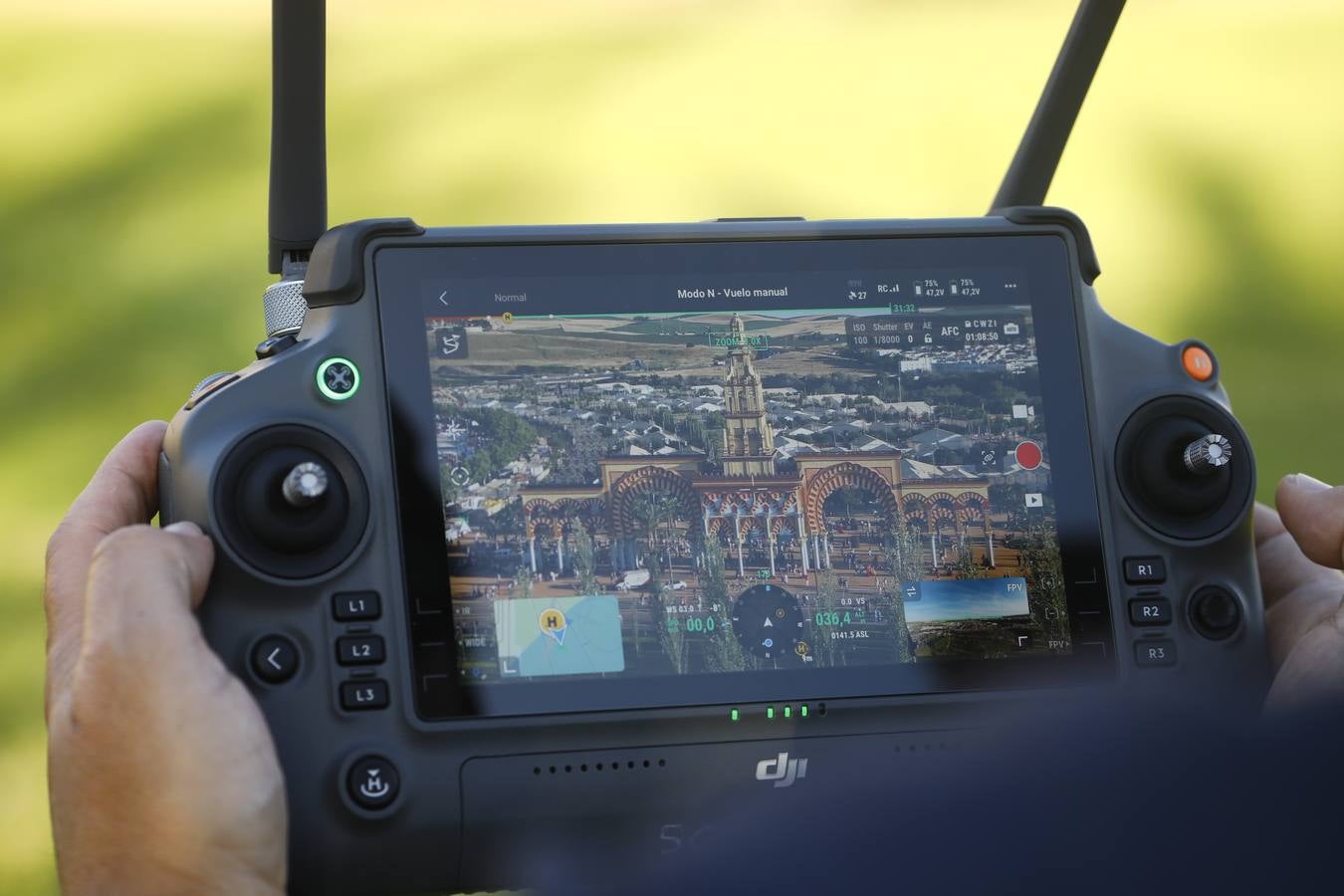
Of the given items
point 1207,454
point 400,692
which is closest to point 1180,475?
point 1207,454

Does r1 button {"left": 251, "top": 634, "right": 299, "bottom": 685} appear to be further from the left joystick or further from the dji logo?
the dji logo

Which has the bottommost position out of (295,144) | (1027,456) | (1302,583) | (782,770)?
(782,770)

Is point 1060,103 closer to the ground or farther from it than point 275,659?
farther from it

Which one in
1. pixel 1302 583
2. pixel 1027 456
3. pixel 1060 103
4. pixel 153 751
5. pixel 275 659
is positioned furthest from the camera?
pixel 1060 103

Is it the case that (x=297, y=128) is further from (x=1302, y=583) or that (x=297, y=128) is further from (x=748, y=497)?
(x=1302, y=583)

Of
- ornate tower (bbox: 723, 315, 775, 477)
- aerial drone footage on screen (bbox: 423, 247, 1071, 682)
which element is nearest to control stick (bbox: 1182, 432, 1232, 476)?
aerial drone footage on screen (bbox: 423, 247, 1071, 682)

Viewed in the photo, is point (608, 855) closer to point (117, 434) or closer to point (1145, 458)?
point (1145, 458)

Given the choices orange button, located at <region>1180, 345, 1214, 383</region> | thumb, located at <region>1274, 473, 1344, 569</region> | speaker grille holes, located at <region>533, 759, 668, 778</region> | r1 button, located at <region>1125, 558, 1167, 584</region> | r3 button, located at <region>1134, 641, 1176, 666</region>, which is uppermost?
orange button, located at <region>1180, 345, 1214, 383</region>
